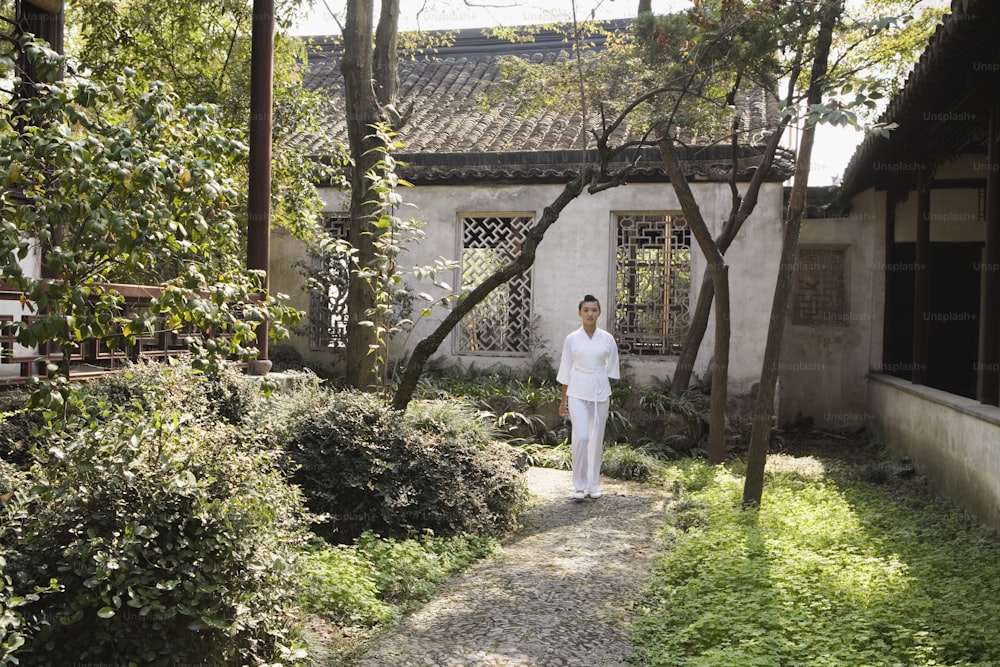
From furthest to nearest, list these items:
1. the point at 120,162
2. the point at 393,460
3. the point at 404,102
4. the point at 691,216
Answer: the point at 404,102, the point at 691,216, the point at 393,460, the point at 120,162

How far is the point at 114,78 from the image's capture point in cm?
393

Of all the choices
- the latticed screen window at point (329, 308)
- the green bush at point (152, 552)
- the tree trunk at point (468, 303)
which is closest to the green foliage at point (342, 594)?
the green bush at point (152, 552)

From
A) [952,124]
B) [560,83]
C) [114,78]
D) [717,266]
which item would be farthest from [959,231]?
[114,78]

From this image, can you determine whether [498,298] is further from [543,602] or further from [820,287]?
[543,602]

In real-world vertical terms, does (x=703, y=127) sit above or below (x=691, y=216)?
above

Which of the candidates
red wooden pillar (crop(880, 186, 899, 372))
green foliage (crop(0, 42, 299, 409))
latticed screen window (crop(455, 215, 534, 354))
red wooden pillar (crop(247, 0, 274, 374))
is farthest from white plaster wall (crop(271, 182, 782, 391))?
green foliage (crop(0, 42, 299, 409))

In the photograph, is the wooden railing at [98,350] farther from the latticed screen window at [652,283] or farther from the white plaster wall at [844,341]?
the white plaster wall at [844,341]

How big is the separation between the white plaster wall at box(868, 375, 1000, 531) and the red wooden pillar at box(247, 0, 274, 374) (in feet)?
18.6

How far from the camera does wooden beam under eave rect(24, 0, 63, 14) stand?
6.53 m

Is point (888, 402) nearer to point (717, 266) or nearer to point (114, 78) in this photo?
point (717, 266)

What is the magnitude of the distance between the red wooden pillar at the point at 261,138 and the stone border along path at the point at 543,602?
287 cm

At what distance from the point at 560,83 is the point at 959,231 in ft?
18.5

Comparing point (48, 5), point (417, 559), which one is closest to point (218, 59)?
point (48, 5)

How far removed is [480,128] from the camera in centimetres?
1397
